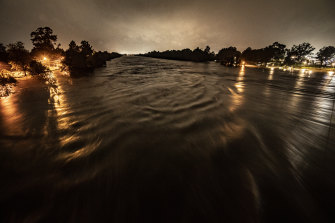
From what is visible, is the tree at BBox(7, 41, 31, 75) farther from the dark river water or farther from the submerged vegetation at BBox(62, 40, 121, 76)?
the dark river water

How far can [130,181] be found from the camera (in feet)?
8.65

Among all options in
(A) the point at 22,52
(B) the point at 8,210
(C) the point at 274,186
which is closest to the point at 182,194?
(C) the point at 274,186

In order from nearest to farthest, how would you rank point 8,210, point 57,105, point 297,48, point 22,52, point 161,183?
1. point 8,210
2. point 161,183
3. point 57,105
4. point 22,52
5. point 297,48

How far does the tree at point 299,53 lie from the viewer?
277ft

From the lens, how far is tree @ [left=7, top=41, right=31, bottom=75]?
59.9 ft

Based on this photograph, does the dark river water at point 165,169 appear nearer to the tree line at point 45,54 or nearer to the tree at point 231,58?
the tree line at point 45,54

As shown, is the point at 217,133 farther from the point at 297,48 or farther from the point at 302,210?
the point at 297,48

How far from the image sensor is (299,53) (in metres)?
86.8

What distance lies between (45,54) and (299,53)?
150m

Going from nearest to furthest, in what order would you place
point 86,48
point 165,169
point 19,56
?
point 165,169 → point 19,56 → point 86,48

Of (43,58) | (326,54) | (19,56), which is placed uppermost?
(326,54)

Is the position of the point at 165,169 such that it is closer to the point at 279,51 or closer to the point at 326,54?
the point at 279,51

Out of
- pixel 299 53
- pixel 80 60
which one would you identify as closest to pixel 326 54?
pixel 299 53

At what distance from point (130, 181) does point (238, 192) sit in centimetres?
224
